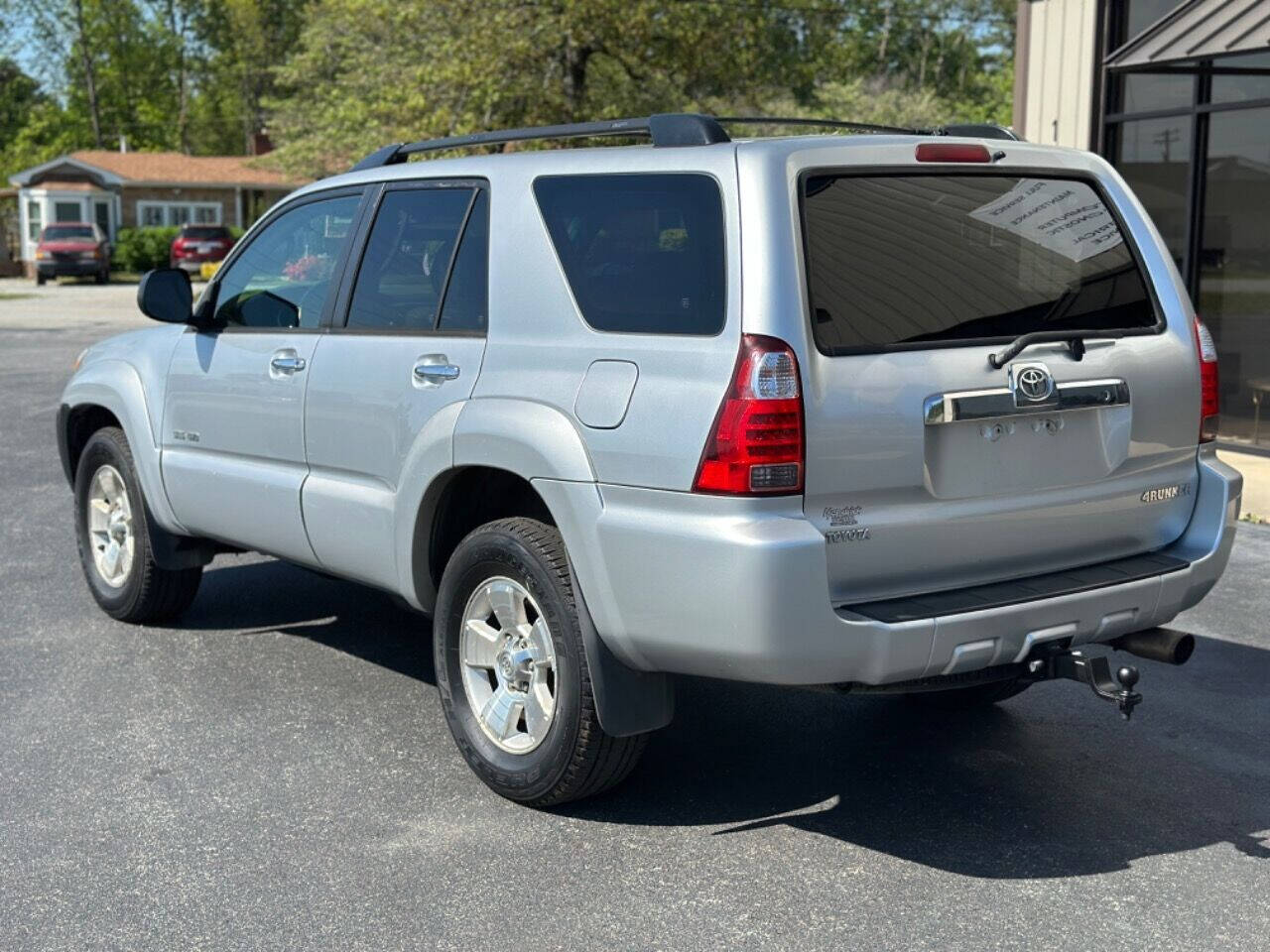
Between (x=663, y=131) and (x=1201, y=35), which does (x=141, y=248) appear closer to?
(x=1201, y=35)

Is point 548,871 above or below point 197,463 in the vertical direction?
below

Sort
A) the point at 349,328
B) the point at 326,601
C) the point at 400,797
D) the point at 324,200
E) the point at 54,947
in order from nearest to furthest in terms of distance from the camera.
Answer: the point at 54,947 → the point at 400,797 → the point at 349,328 → the point at 324,200 → the point at 326,601

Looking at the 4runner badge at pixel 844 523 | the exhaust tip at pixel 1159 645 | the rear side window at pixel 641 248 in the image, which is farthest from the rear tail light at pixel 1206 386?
the rear side window at pixel 641 248

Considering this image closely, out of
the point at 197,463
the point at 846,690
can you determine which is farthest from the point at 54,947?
the point at 197,463

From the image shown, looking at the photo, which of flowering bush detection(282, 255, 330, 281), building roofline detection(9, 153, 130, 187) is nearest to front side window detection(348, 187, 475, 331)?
flowering bush detection(282, 255, 330, 281)

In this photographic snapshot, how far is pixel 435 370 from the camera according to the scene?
4.83 metres

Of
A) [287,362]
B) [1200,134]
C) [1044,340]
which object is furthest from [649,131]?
[1200,134]

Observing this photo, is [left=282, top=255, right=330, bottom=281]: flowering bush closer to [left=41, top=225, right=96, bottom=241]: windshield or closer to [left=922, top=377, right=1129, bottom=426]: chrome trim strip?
[left=922, top=377, right=1129, bottom=426]: chrome trim strip

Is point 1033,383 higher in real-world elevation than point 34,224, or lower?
lower

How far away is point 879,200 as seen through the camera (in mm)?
4258

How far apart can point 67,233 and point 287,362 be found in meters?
46.5

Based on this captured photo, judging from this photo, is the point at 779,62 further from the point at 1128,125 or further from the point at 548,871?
the point at 548,871

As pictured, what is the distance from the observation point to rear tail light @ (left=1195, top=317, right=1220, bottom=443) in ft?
15.7

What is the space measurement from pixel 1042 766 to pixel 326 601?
350 cm
